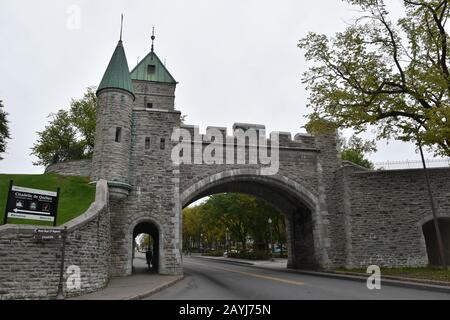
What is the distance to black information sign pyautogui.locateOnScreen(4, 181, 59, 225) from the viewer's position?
9.74 m

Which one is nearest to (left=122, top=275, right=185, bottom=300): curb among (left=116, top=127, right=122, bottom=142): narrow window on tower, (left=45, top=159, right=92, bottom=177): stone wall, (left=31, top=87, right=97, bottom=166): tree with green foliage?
(left=116, top=127, right=122, bottom=142): narrow window on tower

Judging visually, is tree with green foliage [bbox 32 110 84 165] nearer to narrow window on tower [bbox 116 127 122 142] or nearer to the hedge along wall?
narrow window on tower [bbox 116 127 122 142]

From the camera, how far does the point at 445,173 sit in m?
19.2

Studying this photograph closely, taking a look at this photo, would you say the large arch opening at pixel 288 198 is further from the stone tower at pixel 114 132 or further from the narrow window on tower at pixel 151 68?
the narrow window on tower at pixel 151 68

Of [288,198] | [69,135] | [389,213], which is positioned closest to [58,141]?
[69,135]

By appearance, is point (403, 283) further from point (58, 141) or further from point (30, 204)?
point (58, 141)

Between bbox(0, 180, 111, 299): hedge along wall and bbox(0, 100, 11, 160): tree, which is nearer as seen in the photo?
bbox(0, 180, 111, 299): hedge along wall

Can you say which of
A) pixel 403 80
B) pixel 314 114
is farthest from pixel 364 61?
pixel 314 114

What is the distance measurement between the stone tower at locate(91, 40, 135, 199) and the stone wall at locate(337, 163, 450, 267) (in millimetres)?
12443

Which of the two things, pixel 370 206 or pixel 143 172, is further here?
pixel 370 206

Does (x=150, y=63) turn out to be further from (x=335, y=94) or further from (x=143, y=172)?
(x=335, y=94)

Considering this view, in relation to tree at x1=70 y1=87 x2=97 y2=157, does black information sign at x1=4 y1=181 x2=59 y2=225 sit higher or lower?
lower

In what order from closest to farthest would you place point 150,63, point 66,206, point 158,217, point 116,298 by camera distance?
point 116,298
point 66,206
point 158,217
point 150,63

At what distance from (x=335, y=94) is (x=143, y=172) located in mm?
10588
